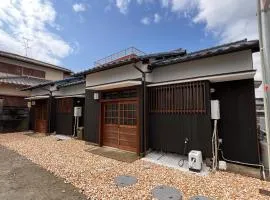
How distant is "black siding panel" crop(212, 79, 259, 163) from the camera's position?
5148 mm

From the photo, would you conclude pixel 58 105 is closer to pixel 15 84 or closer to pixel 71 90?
pixel 71 90

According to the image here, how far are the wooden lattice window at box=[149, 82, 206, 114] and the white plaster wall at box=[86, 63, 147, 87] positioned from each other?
1.01 m

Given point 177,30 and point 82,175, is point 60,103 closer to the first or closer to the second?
point 82,175

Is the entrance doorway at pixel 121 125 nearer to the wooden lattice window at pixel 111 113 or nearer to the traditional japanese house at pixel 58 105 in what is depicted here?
the wooden lattice window at pixel 111 113

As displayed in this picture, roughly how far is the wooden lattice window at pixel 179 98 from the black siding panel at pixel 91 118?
126 inches

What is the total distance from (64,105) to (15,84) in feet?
20.2

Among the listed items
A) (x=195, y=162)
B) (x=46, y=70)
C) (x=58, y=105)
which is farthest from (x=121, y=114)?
(x=46, y=70)

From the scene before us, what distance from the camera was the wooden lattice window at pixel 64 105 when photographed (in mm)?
11406

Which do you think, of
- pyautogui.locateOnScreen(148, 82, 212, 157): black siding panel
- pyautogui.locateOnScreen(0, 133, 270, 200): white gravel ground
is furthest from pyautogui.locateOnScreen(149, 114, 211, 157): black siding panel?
pyautogui.locateOnScreen(0, 133, 270, 200): white gravel ground

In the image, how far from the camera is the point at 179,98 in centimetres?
615

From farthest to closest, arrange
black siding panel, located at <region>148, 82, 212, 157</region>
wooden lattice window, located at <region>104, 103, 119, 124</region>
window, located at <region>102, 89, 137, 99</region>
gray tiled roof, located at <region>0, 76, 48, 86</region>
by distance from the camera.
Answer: gray tiled roof, located at <region>0, 76, 48, 86</region>
wooden lattice window, located at <region>104, 103, 119, 124</region>
window, located at <region>102, 89, 137, 99</region>
black siding panel, located at <region>148, 82, 212, 157</region>

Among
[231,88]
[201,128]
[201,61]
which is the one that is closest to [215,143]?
[201,128]

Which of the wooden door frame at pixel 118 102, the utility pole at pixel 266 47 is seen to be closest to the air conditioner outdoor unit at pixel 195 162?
the utility pole at pixel 266 47

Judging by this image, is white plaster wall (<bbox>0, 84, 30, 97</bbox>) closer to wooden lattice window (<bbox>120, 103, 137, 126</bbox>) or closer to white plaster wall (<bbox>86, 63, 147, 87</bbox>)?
white plaster wall (<bbox>86, 63, 147, 87</bbox>)
